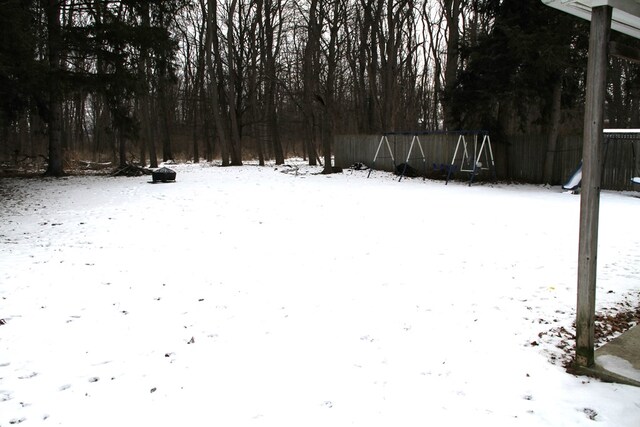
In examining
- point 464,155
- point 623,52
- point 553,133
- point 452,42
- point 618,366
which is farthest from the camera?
point 452,42

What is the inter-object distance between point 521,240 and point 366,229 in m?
2.73

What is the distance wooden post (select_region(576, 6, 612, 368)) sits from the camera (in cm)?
339

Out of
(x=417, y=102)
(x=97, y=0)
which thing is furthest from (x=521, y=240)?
(x=417, y=102)

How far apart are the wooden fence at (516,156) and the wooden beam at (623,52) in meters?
14.2

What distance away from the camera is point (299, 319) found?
4625 millimetres

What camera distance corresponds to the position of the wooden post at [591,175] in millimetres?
3387

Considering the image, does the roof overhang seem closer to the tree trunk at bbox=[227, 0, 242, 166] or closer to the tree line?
the tree line

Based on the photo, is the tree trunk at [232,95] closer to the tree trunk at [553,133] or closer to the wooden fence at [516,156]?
the wooden fence at [516,156]

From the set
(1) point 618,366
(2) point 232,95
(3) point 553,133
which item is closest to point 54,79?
(2) point 232,95

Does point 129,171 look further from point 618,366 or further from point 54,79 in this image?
point 618,366

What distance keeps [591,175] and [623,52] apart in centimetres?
116

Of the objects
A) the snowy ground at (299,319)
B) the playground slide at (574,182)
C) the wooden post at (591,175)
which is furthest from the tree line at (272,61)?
the wooden post at (591,175)

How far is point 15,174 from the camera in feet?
61.9

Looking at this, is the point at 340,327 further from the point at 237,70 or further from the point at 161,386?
the point at 237,70
